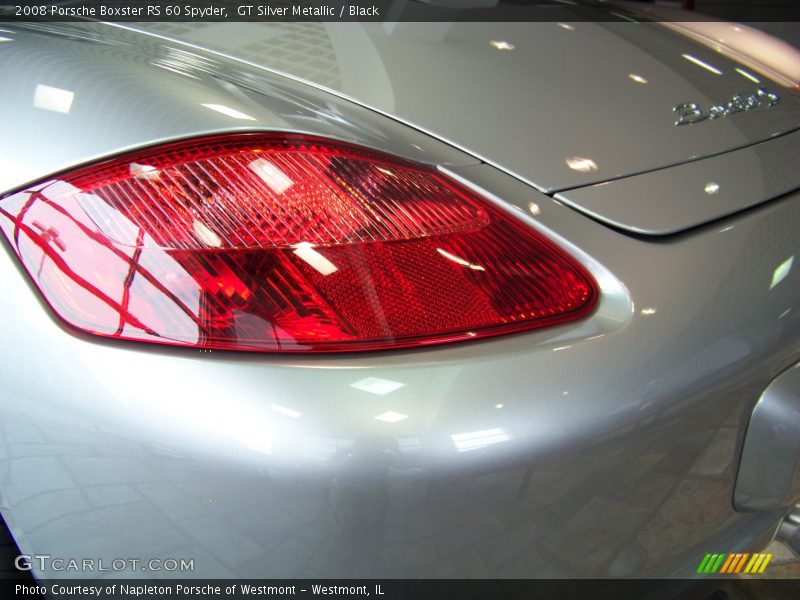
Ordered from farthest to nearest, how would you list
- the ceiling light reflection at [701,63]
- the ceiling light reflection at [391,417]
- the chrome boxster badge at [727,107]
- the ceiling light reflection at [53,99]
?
the ceiling light reflection at [701,63] → the chrome boxster badge at [727,107] → the ceiling light reflection at [53,99] → the ceiling light reflection at [391,417]

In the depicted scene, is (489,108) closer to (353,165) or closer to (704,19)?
(353,165)

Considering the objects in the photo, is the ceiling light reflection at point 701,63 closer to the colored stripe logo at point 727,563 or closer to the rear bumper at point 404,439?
the rear bumper at point 404,439

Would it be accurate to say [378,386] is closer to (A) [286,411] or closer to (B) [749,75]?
(A) [286,411]

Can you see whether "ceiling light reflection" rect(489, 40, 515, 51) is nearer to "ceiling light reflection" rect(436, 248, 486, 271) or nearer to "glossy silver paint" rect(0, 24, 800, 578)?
"glossy silver paint" rect(0, 24, 800, 578)

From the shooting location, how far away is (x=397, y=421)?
708mm

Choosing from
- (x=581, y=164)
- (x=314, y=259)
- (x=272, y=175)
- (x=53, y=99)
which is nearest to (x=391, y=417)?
(x=314, y=259)

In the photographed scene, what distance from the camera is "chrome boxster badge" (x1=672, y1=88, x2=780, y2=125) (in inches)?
42.4

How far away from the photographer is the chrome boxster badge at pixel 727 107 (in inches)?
42.4

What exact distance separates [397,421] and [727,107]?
0.77 metres

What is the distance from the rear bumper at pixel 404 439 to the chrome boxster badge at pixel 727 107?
0.33 m

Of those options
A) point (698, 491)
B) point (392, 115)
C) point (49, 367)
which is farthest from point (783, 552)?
point (49, 367)

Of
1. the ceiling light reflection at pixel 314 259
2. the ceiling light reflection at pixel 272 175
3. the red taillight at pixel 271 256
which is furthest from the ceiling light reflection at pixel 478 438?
the ceiling light reflection at pixel 272 175

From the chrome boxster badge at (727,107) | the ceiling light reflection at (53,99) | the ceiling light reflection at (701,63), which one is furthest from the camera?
the ceiling light reflection at (701,63)

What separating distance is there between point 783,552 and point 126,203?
1.50 meters
